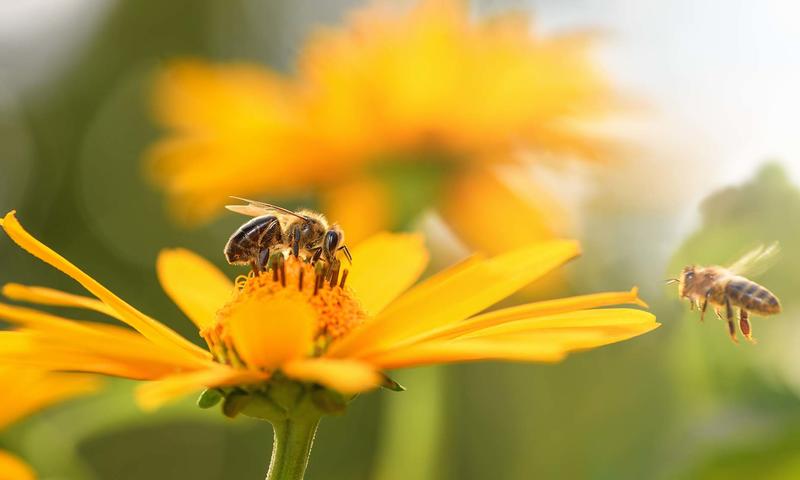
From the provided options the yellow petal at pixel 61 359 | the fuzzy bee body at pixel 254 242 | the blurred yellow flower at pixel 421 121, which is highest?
the blurred yellow flower at pixel 421 121

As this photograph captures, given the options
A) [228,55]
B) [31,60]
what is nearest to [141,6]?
[228,55]

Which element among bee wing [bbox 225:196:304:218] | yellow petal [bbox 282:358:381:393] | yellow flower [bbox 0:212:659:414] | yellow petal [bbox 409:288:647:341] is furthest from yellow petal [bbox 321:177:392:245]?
Result: yellow petal [bbox 282:358:381:393]

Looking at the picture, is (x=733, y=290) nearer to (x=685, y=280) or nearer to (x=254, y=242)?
(x=685, y=280)

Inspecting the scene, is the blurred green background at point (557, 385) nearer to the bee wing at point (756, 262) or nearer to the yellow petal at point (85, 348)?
the bee wing at point (756, 262)

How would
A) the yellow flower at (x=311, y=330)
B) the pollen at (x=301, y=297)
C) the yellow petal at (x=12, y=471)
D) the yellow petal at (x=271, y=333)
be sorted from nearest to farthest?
the yellow flower at (x=311, y=330)
the yellow petal at (x=271, y=333)
the yellow petal at (x=12, y=471)
the pollen at (x=301, y=297)

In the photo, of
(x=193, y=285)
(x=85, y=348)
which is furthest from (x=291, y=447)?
(x=193, y=285)

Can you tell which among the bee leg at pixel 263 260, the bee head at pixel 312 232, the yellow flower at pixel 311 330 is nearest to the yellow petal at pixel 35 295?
the yellow flower at pixel 311 330

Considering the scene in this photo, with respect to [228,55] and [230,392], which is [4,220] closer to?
[230,392]
